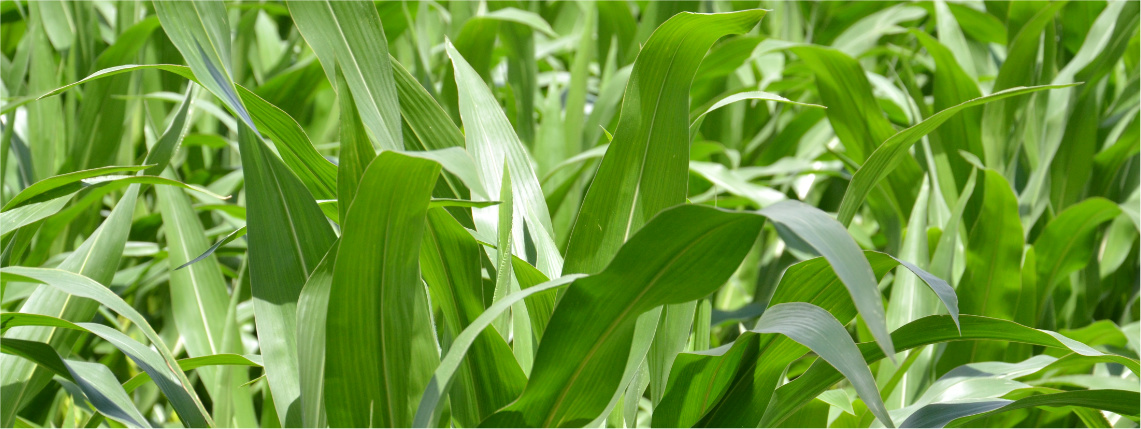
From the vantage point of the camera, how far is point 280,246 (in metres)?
0.42

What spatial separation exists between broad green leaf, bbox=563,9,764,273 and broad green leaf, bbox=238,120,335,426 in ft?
0.45

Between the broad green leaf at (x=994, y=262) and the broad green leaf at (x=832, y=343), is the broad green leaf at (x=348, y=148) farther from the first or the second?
the broad green leaf at (x=994, y=262)

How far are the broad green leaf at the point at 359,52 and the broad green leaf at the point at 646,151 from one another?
0.11 meters

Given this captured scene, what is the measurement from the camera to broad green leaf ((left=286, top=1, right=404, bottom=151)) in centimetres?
41

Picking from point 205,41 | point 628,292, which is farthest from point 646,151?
point 205,41

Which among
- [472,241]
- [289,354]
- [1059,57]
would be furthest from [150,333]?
[1059,57]

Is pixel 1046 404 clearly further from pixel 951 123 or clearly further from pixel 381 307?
pixel 951 123

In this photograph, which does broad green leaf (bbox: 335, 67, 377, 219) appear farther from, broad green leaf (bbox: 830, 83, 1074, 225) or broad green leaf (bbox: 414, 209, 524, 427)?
broad green leaf (bbox: 830, 83, 1074, 225)

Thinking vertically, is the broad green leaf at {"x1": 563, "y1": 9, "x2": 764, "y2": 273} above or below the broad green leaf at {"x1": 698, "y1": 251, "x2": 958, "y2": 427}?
above

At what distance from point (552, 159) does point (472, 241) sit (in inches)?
22.5

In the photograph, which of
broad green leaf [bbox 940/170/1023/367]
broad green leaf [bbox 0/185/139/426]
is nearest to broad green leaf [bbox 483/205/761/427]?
broad green leaf [bbox 0/185/139/426]

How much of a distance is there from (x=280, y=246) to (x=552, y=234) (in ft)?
0.54

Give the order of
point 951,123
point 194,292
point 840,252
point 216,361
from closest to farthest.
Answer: point 840,252 < point 216,361 < point 194,292 < point 951,123

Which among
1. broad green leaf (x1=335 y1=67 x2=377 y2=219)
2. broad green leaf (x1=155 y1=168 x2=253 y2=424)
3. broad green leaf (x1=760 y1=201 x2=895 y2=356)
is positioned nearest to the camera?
broad green leaf (x1=760 y1=201 x2=895 y2=356)
